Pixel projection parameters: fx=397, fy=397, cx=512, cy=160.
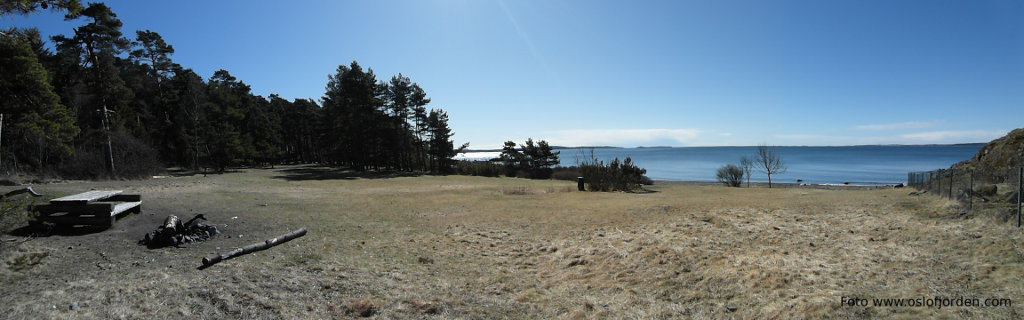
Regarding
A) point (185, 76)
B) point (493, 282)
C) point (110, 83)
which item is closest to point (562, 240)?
point (493, 282)

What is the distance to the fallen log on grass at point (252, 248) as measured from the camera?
239 inches

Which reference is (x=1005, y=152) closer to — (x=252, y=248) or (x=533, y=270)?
(x=533, y=270)

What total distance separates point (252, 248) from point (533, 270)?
5.01m

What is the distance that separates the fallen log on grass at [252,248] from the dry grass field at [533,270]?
12cm

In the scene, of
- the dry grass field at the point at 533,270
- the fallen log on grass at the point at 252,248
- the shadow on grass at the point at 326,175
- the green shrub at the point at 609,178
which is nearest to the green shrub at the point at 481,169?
the shadow on grass at the point at 326,175

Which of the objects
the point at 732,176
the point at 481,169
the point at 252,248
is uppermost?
the point at 481,169

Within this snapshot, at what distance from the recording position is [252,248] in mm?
7004

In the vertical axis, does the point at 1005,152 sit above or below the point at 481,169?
above

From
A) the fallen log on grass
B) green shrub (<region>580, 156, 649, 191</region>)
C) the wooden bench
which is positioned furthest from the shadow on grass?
the fallen log on grass

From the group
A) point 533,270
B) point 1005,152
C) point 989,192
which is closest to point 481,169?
point 1005,152

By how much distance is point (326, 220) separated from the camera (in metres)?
11.0

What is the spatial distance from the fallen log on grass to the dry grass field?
12 centimetres

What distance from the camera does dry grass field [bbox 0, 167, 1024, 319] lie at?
471cm

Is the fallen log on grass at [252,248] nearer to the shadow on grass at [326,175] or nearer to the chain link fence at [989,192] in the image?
the chain link fence at [989,192]
